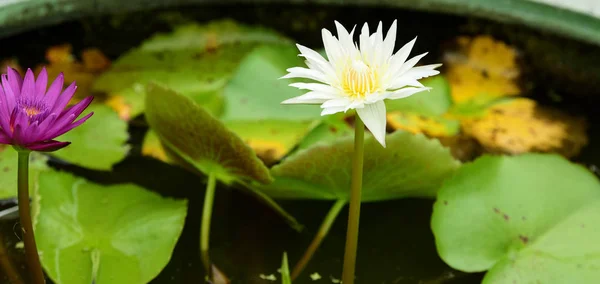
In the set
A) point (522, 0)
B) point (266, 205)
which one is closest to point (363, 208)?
point (266, 205)

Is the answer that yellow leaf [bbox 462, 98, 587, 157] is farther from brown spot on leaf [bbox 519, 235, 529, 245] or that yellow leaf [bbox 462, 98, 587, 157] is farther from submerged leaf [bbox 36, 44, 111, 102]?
submerged leaf [bbox 36, 44, 111, 102]

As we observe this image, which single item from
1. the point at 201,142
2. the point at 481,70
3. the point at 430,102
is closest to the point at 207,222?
the point at 201,142

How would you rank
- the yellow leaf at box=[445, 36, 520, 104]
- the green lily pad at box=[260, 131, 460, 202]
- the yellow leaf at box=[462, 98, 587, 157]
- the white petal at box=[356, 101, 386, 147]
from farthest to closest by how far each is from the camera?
1. the yellow leaf at box=[445, 36, 520, 104]
2. the yellow leaf at box=[462, 98, 587, 157]
3. the green lily pad at box=[260, 131, 460, 202]
4. the white petal at box=[356, 101, 386, 147]

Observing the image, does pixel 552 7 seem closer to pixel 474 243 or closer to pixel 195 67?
pixel 474 243

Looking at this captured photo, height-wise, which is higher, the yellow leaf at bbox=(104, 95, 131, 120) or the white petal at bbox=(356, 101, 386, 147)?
the white petal at bbox=(356, 101, 386, 147)

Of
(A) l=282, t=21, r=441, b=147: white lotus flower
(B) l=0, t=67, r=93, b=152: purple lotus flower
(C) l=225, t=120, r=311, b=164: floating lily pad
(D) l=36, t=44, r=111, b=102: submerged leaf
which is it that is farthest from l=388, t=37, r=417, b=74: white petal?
(D) l=36, t=44, r=111, b=102: submerged leaf

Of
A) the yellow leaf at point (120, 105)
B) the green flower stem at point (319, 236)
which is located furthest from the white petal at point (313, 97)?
the yellow leaf at point (120, 105)

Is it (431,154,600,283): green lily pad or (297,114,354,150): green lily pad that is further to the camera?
(297,114,354,150): green lily pad

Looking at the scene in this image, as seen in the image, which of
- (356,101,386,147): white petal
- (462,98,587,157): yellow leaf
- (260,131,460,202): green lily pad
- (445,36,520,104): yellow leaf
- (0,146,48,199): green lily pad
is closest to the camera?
(356,101,386,147): white petal
